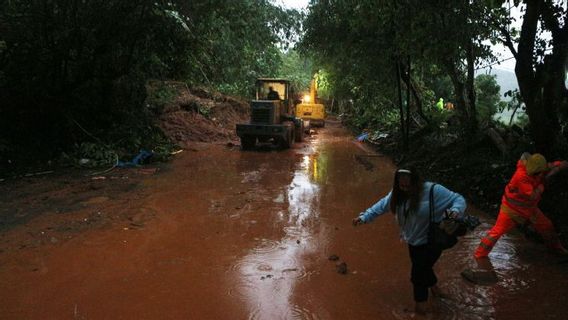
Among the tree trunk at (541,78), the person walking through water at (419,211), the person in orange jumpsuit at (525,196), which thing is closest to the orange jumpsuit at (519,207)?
the person in orange jumpsuit at (525,196)

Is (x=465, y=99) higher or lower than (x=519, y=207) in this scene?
higher

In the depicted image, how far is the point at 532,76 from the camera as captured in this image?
22.8 ft

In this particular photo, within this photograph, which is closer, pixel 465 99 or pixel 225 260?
pixel 225 260

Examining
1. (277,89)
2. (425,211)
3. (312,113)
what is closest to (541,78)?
(425,211)

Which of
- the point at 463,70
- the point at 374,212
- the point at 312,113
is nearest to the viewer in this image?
the point at 374,212

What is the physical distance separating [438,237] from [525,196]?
1.89 metres

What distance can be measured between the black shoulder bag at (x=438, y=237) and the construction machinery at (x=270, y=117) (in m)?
12.1

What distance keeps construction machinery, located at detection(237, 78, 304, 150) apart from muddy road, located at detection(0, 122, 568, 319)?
6221 millimetres

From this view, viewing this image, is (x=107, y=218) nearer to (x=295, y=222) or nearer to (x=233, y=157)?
(x=295, y=222)

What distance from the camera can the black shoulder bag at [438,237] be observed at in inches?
153

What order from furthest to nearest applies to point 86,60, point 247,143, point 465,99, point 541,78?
point 247,143 → point 86,60 → point 465,99 → point 541,78

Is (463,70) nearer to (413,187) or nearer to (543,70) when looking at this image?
(543,70)

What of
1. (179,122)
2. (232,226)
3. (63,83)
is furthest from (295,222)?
(179,122)

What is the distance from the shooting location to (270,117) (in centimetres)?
1638
